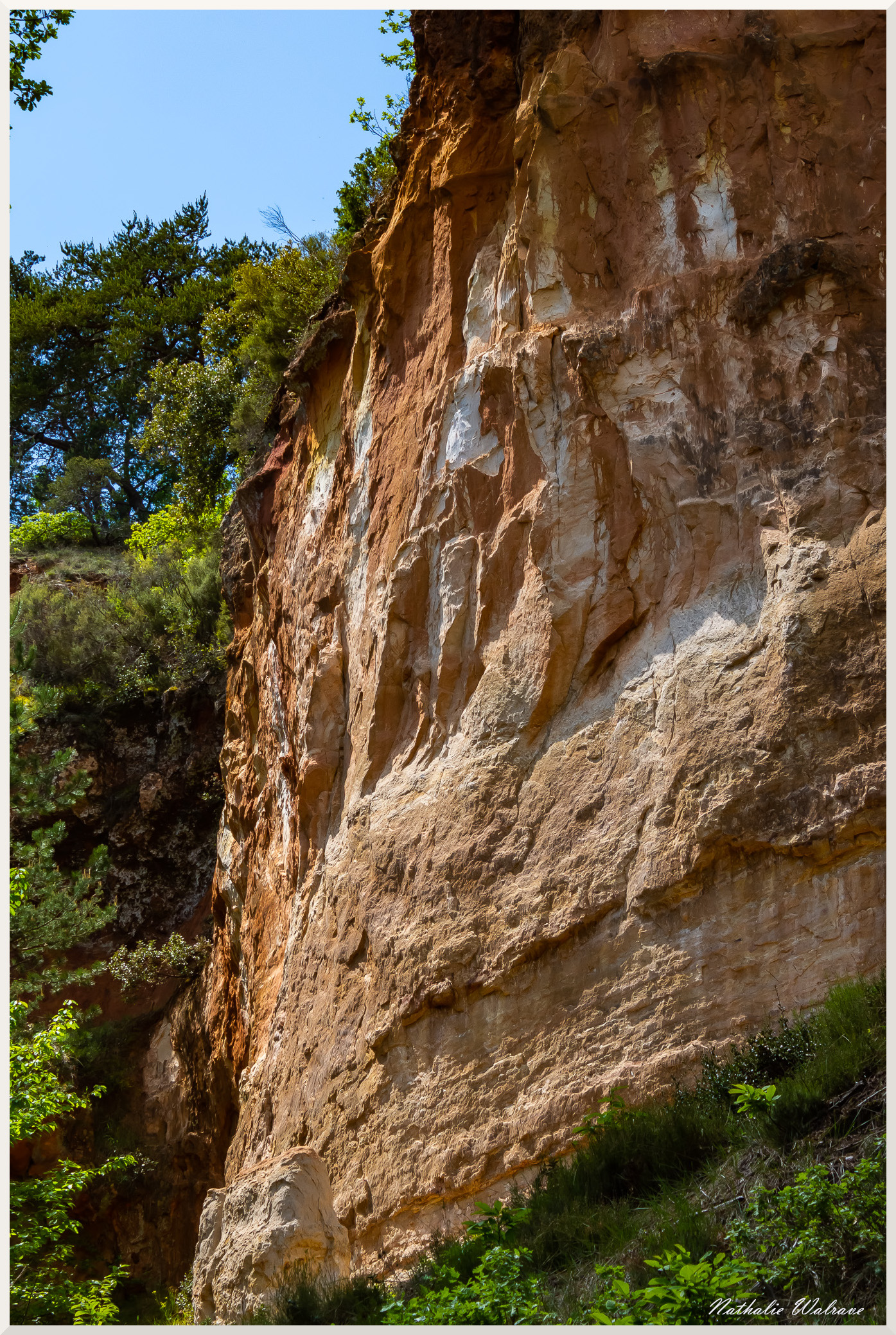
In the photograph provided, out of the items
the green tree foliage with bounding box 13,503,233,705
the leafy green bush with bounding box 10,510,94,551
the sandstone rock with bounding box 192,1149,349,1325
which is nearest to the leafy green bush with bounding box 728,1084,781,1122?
the sandstone rock with bounding box 192,1149,349,1325

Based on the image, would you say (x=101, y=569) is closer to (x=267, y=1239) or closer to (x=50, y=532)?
(x=50, y=532)

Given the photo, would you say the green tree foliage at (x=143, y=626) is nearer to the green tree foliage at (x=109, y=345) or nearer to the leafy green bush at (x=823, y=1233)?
the green tree foliage at (x=109, y=345)

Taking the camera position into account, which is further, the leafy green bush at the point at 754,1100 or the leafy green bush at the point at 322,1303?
the leafy green bush at the point at 322,1303

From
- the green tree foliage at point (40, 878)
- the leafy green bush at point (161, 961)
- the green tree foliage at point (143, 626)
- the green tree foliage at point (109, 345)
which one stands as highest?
the green tree foliage at point (109, 345)

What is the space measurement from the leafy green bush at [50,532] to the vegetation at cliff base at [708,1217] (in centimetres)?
2429

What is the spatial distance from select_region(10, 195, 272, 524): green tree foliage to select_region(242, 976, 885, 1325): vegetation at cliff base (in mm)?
24895

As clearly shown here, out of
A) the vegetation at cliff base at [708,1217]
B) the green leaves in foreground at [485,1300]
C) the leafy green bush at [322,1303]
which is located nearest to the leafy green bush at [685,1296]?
the vegetation at cliff base at [708,1217]

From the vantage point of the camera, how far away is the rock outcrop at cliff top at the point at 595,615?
716 centimetres

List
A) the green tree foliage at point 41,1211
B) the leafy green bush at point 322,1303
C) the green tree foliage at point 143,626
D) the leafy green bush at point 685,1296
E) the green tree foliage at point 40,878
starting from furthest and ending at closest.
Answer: the green tree foliage at point 143,626, the green tree foliage at point 40,878, the green tree foliage at point 41,1211, the leafy green bush at point 322,1303, the leafy green bush at point 685,1296

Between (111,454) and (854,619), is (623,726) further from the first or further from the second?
(111,454)

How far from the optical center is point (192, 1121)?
1595 centimetres

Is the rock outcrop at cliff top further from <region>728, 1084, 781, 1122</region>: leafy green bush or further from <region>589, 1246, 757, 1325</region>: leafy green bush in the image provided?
<region>589, 1246, 757, 1325</region>: leafy green bush

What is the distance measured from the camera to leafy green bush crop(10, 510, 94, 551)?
28.6 m

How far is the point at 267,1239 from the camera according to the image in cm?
712
